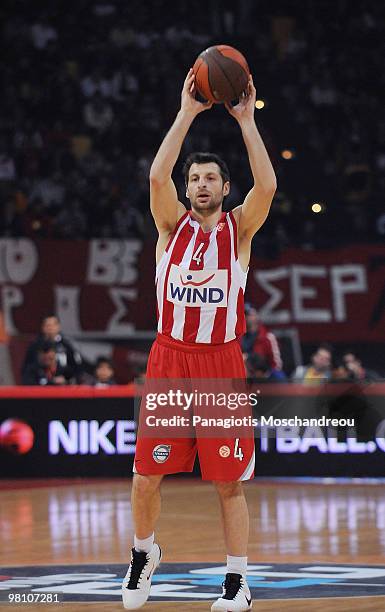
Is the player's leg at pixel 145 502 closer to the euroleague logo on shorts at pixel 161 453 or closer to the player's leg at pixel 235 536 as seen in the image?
the euroleague logo on shorts at pixel 161 453

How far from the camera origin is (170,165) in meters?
6.46

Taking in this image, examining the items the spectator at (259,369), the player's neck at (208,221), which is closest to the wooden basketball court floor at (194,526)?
the spectator at (259,369)

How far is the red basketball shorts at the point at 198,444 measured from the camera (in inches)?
256

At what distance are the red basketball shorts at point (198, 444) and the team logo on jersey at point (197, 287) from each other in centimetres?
22

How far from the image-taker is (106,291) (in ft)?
56.7

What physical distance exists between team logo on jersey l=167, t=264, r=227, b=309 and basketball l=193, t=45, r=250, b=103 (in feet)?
2.87

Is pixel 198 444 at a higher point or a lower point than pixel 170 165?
lower

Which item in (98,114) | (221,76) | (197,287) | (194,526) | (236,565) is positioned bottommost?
(194,526)

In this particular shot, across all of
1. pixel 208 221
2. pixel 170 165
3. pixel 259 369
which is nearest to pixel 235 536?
pixel 208 221

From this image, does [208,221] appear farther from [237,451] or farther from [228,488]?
[228,488]

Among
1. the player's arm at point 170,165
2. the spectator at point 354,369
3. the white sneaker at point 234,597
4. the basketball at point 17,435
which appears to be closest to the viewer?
the white sneaker at point 234,597

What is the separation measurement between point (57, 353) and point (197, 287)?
8268 millimetres

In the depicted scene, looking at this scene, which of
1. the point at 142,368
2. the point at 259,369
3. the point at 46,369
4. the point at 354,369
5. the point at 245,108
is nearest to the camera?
the point at 245,108

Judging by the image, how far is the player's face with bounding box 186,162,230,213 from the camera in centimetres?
657
